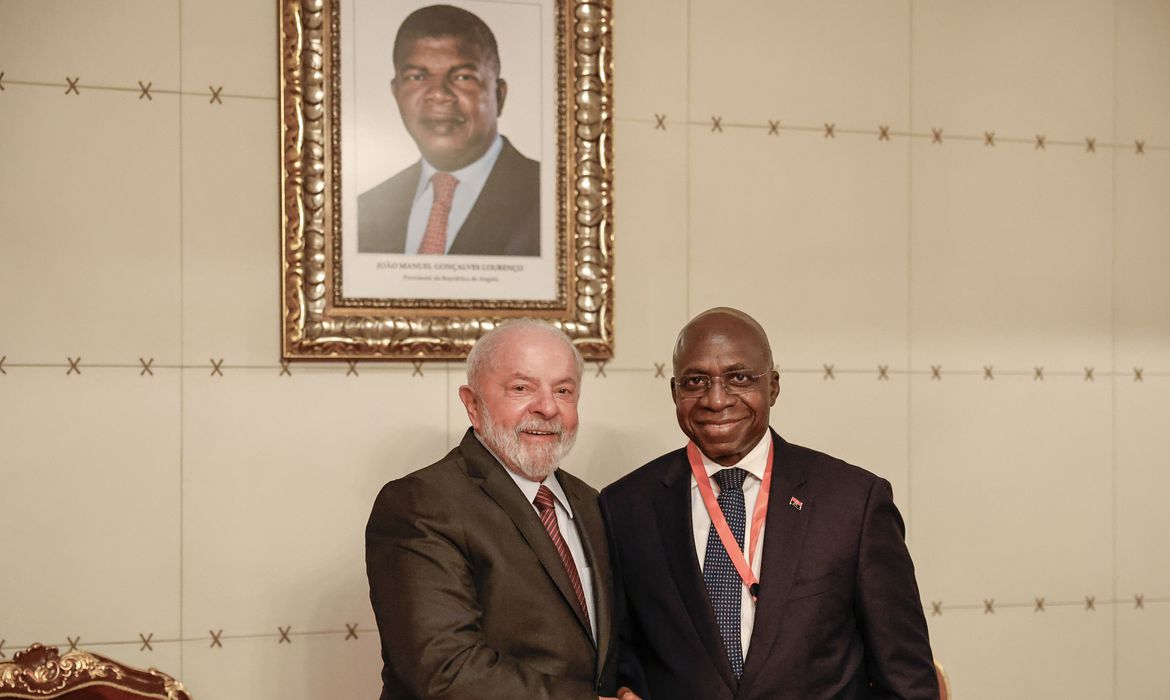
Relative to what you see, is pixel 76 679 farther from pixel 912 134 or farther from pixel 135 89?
pixel 912 134

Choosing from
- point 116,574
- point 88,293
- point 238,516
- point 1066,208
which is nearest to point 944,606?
point 1066,208

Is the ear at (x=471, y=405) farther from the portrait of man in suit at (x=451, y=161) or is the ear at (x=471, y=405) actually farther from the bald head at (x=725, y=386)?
the portrait of man in suit at (x=451, y=161)

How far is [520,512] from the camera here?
247 centimetres

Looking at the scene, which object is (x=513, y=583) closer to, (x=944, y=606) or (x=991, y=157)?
(x=944, y=606)

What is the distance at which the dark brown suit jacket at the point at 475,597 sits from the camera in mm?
2273

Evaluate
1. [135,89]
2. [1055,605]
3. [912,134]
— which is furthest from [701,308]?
[135,89]

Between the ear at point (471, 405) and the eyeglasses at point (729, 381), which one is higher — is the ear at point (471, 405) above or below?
below

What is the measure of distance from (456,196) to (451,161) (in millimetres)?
113

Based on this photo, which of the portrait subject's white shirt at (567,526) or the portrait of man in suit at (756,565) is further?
the portrait subject's white shirt at (567,526)

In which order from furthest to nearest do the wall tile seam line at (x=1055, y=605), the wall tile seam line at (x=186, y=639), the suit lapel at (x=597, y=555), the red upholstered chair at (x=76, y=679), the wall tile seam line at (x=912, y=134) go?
1. the wall tile seam line at (x=1055, y=605)
2. the wall tile seam line at (x=912, y=134)
3. the wall tile seam line at (x=186, y=639)
4. the red upholstered chair at (x=76, y=679)
5. the suit lapel at (x=597, y=555)

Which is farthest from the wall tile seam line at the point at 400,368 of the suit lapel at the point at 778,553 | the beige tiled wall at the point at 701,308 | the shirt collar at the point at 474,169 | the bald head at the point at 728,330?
the suit lapel at the point at 778,553

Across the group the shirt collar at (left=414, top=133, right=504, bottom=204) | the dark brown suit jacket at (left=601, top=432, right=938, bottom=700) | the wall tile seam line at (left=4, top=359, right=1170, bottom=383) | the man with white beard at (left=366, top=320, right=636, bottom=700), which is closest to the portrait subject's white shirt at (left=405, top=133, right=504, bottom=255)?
the shirt collar at (left=414, top=133, right=504, bottom=204)

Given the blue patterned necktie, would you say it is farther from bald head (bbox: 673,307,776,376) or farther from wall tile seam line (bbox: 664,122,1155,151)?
wall tile seam line (bbox: 664,122,1155,151)

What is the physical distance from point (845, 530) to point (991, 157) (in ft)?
6.74
